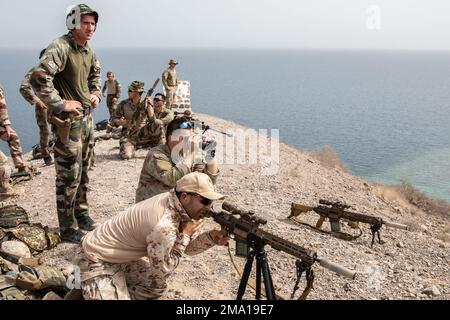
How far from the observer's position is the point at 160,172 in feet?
17.3

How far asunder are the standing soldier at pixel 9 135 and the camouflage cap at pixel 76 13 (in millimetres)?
3581

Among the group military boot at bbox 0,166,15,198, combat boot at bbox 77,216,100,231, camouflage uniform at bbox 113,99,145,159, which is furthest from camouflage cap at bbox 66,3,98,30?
camouflage uniform at bbox 113,99,145,159

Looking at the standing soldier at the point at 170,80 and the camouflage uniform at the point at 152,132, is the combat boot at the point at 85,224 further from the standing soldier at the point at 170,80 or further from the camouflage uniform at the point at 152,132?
the standing soldier at the point at 170,80

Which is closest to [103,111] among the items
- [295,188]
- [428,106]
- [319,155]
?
[428,106]

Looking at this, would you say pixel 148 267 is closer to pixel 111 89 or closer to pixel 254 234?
pixel 254 234

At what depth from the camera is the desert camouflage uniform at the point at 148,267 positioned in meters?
3.84

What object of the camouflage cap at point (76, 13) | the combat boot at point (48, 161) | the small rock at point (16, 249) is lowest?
the combat boot at point (48, 161)

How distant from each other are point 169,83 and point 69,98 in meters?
12.4

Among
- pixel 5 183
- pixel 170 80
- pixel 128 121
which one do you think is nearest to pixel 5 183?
pixel 5 183

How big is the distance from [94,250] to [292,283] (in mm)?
2750

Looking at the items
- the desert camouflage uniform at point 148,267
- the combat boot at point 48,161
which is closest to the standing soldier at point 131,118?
the combat boot at point 48,161

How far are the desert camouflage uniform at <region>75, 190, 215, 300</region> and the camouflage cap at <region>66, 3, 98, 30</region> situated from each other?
9.52ft

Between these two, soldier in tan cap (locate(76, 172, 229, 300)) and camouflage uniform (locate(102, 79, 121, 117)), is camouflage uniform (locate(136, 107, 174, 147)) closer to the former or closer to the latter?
camouflage uniform (locate(102, 79, 121, 117))
